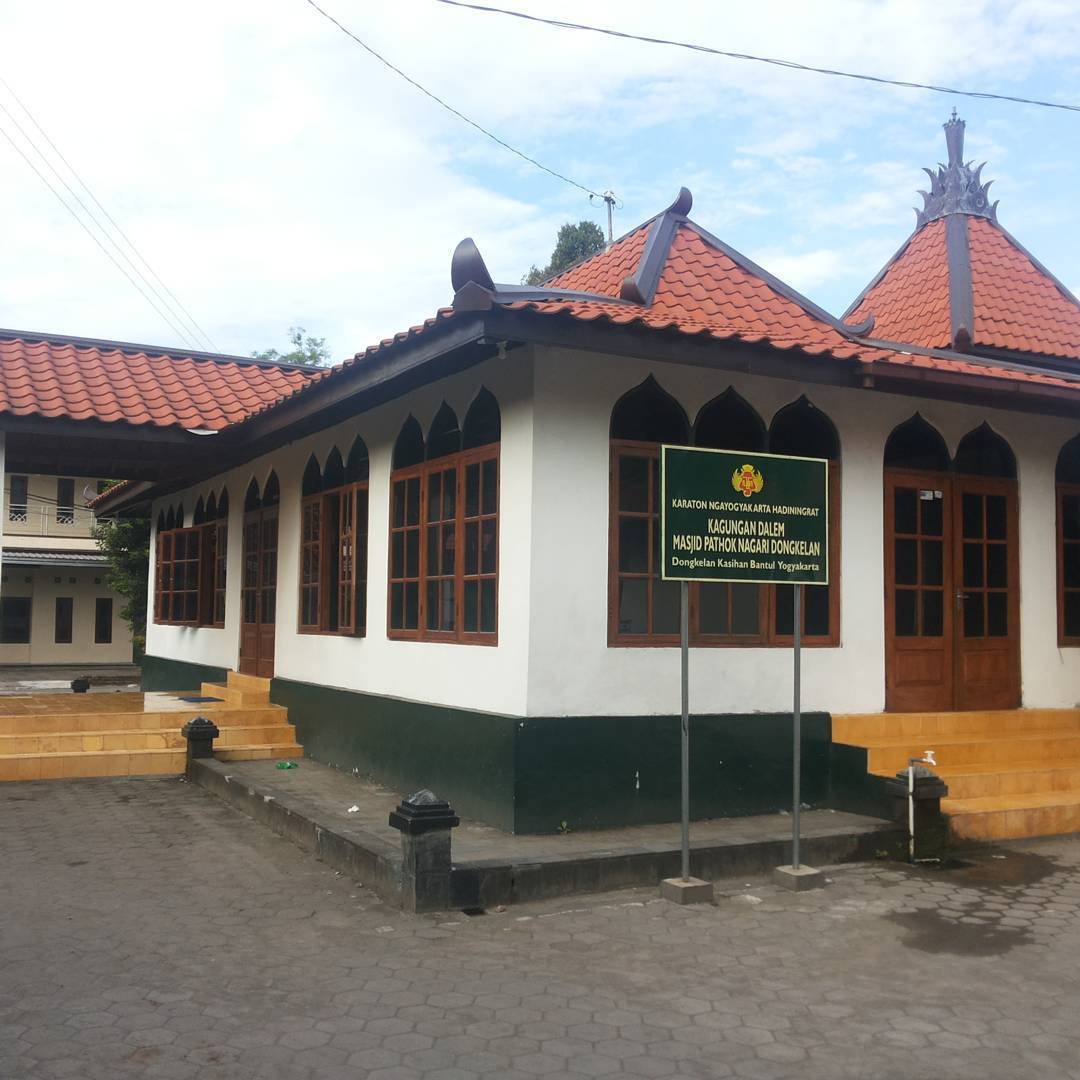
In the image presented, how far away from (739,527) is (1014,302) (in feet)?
23.4

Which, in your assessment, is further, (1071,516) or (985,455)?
(1071,516)

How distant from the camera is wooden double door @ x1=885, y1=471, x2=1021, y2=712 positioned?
872 cm

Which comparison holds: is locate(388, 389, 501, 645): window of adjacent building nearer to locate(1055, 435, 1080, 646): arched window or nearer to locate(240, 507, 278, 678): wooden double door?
locate(240, 507, 278, 678): wooden double door

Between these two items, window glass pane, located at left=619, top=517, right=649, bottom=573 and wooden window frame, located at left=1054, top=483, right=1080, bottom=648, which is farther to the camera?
wooden window frame, located at left=1054, top=483, right=1080, bottom=648

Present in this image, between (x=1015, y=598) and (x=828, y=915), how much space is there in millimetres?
4333

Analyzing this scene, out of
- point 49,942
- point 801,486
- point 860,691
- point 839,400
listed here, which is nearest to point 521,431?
point 801,486

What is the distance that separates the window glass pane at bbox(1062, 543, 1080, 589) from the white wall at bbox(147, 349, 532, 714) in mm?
5022

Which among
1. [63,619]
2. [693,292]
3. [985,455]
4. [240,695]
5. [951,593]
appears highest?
[693,292]

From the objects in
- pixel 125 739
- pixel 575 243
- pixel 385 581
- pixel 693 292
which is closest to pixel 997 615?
pixel 693 292

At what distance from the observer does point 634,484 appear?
7.81m

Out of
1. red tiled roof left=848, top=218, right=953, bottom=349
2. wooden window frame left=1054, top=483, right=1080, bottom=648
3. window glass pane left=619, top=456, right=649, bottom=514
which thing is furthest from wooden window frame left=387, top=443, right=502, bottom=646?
red tiled roof left=848, top=218, right=953, bottom=349

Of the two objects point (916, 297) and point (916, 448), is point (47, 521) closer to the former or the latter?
point (916, 297)

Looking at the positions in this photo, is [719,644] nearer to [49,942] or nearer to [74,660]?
[49,942]


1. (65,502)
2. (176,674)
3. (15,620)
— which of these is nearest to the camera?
(176,674)
